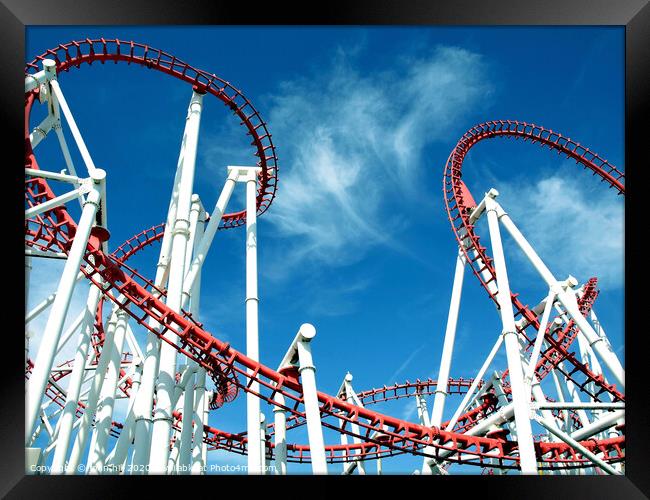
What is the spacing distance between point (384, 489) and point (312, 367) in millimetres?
3966

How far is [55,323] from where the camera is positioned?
5.85m

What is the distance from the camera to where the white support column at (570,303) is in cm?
916

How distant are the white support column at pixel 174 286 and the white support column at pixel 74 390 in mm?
1068

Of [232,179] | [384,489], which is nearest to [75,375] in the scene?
Answer: [232,179]

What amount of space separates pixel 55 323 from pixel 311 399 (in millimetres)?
3580

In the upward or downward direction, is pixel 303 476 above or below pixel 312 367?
below

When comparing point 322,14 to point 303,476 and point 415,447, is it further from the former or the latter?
point 415,447

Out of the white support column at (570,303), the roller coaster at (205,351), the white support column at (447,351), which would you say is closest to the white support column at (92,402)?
the roller coaster at (205,351)

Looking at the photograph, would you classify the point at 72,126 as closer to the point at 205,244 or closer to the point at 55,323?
the point at 205,244

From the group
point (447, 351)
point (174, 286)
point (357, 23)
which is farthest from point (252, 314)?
point (357, 23)

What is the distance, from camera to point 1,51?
4.87m

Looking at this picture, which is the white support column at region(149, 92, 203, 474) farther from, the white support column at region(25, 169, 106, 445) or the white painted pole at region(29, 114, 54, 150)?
the white painted pole at region(29, 114, 54, 150)

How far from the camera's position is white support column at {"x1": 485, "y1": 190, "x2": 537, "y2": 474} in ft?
28.6

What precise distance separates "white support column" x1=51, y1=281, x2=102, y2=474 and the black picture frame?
3674 millimetres
